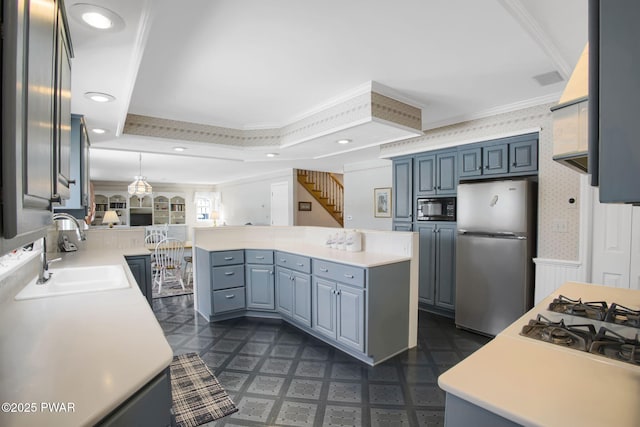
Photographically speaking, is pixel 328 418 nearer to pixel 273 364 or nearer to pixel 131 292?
pixel 273 364

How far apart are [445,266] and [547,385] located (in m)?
3.11

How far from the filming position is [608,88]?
0.52m

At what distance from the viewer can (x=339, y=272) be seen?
282 cm

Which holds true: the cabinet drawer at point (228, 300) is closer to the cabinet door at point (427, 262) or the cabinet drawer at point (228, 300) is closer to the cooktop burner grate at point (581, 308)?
the cabinet door at point (427, 262)

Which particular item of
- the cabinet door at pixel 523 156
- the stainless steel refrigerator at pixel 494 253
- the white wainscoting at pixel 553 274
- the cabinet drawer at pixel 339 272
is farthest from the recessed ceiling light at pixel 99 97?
the white wainscoting at pixel 553 274

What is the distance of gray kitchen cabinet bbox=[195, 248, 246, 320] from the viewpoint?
3631 mm

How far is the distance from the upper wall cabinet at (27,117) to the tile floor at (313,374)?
1837mm

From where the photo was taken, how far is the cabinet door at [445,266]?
12.3ft

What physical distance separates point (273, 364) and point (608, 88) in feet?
9.10

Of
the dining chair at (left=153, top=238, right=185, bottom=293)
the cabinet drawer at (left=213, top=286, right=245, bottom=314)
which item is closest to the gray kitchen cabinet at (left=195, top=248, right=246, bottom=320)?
the cabinet drawer at (left=213, top=286, right=245, bottom=314)

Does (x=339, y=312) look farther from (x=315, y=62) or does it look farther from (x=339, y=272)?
(x=315, y=62)

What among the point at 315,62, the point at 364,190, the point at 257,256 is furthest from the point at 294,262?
the point at 364,190

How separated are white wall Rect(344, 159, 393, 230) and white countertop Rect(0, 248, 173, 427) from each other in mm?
4577

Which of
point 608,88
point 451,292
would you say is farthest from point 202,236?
point 608,88
